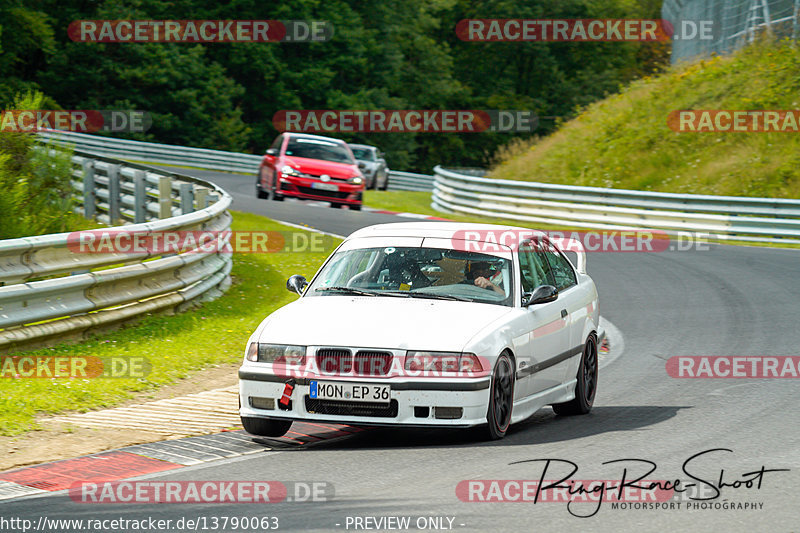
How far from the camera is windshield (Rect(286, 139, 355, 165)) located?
1129 inches

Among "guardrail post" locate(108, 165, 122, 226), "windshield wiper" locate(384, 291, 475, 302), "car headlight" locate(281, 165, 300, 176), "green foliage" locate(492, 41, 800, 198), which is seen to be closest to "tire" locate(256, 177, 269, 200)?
"car headlight" locate(281, 165, 300, 176)

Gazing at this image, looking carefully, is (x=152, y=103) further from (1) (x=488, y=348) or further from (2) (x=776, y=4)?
(1) (x=488, y=348)

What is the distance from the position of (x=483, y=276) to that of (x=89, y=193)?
1185cm

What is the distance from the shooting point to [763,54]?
37.1 m

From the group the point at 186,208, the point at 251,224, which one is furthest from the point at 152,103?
the point at 186,208

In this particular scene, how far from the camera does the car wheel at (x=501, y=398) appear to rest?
772 cm

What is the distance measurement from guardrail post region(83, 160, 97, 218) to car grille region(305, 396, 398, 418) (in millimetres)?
12322

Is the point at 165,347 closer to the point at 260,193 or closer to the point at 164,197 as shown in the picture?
the point at 164,197

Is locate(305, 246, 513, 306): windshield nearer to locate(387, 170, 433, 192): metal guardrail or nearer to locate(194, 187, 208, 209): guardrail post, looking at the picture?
locate(194, 187, 208, 209): guardrail post

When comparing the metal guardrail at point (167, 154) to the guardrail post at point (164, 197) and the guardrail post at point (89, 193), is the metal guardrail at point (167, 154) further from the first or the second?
the guardrail post at point (164, 197)

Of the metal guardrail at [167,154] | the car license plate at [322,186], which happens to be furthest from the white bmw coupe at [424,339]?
the metal guardrail at [167,154]

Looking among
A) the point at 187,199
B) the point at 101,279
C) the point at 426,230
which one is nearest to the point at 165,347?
the point at 101,279

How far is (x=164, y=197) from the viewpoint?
15992mm

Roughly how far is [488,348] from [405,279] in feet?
3.95
